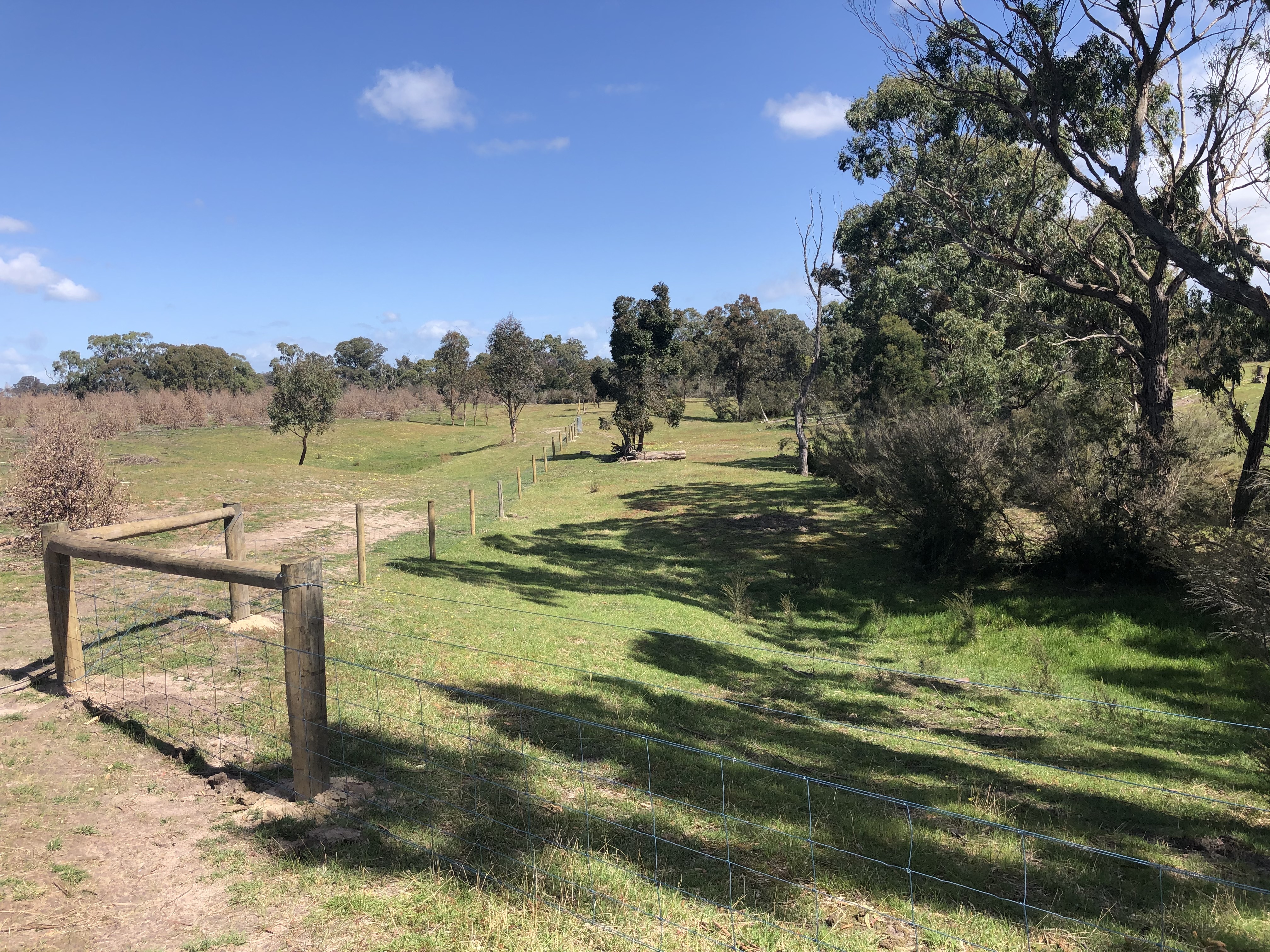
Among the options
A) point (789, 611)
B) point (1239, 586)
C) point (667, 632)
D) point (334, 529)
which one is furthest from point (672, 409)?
point (1239, 586)

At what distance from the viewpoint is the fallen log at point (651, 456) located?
37.4 m

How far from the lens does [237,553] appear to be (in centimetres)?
860

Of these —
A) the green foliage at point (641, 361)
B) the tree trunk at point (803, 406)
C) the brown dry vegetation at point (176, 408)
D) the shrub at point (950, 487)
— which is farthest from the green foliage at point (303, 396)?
the shrub at point (950, 487)

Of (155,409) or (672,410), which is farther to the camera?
(155,409)

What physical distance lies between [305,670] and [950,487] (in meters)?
11.9

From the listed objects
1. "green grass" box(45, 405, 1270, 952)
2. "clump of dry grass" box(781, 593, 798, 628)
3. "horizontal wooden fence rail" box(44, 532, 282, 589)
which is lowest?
"clump of dry grass" box(781, 593, 798, 628)

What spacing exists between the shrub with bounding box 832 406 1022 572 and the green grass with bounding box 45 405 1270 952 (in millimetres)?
697

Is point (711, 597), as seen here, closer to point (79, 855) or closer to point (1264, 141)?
point (79, 855)

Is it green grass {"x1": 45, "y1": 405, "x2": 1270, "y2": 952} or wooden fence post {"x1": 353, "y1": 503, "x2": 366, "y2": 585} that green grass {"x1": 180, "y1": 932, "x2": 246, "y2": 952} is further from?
wooden fence post {"x1": 353, "y1": 503, "x2": 366, "y2": 585}

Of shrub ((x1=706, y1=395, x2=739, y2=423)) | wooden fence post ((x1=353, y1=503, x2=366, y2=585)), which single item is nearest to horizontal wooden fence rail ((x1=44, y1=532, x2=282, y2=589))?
wooden fence post ((x1=353, y1=503, x2=366, y2=585))

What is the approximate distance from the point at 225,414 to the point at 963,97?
55065mm

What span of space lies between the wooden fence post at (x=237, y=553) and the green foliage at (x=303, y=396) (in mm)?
29838

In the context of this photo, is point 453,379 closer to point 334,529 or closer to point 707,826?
point 334,529

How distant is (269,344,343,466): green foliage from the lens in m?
37.3
